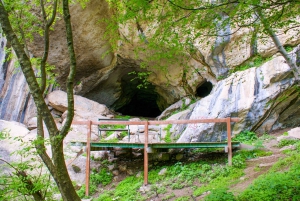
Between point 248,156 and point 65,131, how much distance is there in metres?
5.63

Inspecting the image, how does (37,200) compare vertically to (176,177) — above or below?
above

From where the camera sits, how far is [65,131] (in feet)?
12.5

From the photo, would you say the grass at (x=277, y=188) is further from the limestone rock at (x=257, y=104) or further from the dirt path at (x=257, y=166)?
the limestone rock at (x=257, y=104)

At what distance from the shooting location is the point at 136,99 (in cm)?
1981

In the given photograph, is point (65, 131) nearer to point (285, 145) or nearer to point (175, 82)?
point (285, 145)

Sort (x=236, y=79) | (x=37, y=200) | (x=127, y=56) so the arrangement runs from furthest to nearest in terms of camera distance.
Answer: (x=127, y=56) < (x=236, y=79) < (x=37, y=200)

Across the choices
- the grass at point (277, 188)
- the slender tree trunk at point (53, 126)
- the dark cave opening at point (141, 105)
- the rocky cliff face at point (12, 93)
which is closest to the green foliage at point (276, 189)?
the grass at point (277, 188)

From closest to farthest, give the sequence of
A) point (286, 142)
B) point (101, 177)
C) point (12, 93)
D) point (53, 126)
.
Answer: point (53, 126), point (286, 142), point (101, 177), point (12, 93)

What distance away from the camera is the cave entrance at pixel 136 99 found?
17.1 metres

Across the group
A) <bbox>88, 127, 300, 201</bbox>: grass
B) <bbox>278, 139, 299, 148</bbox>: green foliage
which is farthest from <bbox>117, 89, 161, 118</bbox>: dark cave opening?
<bbox>278, 139, 299, 148</bbox>: green foliage

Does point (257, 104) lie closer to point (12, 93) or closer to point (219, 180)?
point (219, 180)

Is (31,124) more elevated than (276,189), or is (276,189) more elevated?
(31,124)

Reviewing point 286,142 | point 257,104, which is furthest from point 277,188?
point 257,104

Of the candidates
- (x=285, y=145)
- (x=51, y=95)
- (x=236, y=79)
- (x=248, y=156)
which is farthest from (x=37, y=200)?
(x=51, y=95)
